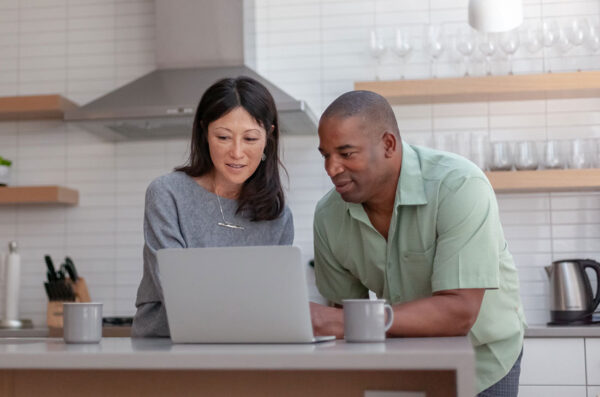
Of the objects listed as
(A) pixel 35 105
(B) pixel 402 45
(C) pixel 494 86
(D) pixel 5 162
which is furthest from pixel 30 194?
(C) pixel 494 86

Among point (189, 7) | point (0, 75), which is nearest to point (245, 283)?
point (189, 7)

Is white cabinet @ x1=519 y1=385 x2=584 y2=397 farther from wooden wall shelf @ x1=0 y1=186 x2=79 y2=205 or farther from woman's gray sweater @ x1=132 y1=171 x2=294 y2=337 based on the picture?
wooden wall shelf @ x1=0 y1=186 x2=79 y2=205

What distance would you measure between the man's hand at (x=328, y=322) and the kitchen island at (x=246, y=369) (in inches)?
7.6

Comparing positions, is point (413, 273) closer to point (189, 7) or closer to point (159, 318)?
point (159, 318)

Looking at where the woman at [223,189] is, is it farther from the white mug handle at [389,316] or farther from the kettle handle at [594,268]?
the kettle handle at [594,268]

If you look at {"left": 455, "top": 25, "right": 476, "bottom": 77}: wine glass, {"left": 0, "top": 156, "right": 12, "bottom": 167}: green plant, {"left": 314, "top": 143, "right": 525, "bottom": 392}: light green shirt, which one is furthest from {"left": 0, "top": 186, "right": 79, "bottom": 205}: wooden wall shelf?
{"left": 314, "top": 143, "right": 525, "bottom": 392}: light green shirt

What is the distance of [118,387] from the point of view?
1.41 m

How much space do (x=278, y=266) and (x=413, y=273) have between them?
1.98ft

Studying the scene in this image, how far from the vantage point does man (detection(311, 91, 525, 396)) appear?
5.71ft

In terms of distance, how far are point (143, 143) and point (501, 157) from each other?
1.74m

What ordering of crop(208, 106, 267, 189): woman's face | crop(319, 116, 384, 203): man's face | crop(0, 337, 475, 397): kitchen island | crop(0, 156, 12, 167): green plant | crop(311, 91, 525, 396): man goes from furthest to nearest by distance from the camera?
1. crop(0, 156, 12, 167): green plant
2. crop(208, 106, 267, 189): woman's face
3. crop(319, 116, 384, 203): man's face
4. crop(311, 91, 525, 396): man
5. crop(0, 337, 475, 397): kitchen island

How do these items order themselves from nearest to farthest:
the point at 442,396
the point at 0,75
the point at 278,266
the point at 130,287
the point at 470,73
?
the point at 442,396
the point at 278,266
the point at 470,73
the point at 130,287
the point at 0,75

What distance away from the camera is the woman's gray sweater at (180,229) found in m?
1.90

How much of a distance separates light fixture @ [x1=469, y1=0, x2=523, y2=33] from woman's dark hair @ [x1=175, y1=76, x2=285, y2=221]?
1527 millimetres
